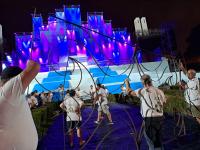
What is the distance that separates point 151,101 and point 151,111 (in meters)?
0.12

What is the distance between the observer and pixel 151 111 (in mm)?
4086

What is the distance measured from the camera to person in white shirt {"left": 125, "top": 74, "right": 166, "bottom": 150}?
4.09m

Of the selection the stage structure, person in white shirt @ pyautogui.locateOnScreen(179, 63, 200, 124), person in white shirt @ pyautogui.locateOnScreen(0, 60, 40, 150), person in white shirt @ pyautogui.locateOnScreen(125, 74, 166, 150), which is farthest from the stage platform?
the stage structure

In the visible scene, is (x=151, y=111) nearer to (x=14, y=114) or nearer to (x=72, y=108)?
(x=72, y=108)

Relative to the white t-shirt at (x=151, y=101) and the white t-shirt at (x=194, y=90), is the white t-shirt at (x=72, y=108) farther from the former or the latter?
the white t-shirt at (x=194, y=90)

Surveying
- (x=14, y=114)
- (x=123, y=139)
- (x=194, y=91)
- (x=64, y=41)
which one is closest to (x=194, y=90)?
(x=194, y=91)

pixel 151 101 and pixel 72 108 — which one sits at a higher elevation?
pixel 151 101

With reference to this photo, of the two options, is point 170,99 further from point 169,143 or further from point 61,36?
point 61,36

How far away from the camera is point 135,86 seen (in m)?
17.1

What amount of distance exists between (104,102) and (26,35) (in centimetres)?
1911

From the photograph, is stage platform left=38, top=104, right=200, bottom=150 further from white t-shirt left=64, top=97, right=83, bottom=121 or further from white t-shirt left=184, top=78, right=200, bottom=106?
white t-shirt left=184, top=78, right=200, bottom=106

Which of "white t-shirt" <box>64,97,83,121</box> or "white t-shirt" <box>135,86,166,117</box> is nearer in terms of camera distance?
"white t-shirt" <box>135,86,166,117</box>

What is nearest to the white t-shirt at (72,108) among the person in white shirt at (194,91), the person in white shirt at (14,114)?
the person in white shirt at (194,91)

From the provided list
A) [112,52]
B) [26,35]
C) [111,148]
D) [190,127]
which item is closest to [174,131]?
[190,127]
